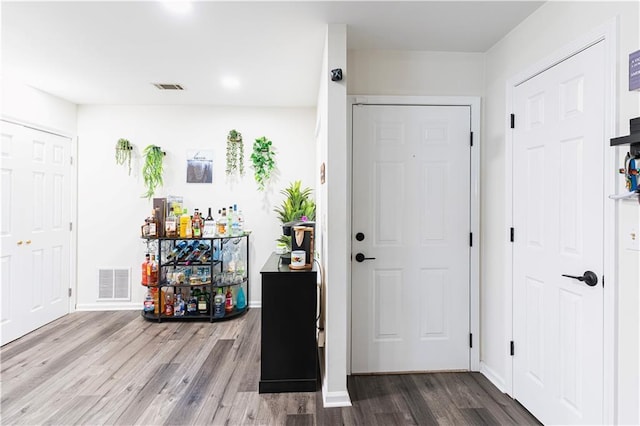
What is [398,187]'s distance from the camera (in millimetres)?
2805

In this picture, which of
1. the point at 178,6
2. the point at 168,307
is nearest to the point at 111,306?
the point at 168,307

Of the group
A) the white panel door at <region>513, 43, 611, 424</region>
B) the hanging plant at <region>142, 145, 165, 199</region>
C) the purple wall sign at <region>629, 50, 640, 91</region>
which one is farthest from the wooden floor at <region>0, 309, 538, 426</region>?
the purple wall sign at <region>629, 50, 640, 91</region>

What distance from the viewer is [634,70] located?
5.12 ft

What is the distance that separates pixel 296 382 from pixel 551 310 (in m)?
1.76

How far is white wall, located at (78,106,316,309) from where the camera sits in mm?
4492

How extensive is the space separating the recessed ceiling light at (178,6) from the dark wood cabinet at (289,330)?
5.98 ft

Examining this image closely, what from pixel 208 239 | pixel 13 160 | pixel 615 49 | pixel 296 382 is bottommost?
pixel 296 382

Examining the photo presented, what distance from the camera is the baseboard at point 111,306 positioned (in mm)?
4492

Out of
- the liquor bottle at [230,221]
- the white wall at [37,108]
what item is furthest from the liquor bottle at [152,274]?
the white wall at [37,108]

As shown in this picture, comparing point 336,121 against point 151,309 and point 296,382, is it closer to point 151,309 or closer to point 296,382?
point 296,382

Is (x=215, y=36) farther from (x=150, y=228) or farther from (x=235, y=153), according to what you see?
(x=150, y=228)

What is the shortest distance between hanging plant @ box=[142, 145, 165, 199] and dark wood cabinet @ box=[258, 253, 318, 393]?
270 centimetres

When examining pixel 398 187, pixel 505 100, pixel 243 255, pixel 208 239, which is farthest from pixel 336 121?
pixel 243 255

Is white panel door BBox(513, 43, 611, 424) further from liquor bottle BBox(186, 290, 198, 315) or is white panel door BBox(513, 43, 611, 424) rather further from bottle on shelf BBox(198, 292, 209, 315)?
liquor bottle BBox(186, 290, 198, 315)
